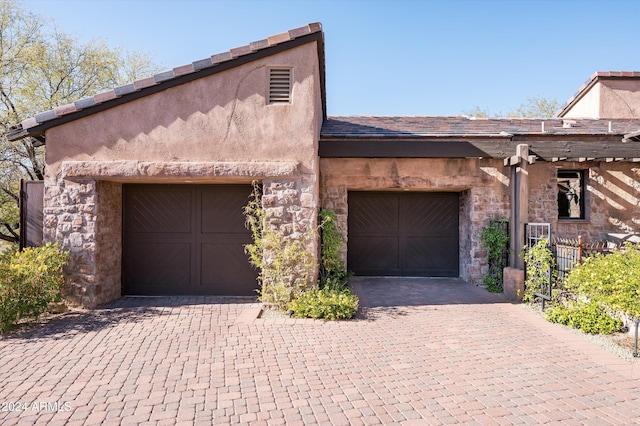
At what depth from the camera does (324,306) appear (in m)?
5.85

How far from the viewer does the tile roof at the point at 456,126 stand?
27.9 feet

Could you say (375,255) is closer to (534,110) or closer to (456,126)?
(456,126)

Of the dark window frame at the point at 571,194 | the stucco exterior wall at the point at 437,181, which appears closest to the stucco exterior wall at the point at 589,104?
the dark window frame at the point at 571,194

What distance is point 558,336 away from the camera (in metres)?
5.10

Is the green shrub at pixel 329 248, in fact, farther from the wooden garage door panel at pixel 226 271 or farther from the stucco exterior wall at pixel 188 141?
the wooden garage door panel at pixel 226 271

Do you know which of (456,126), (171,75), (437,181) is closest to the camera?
(171,75)

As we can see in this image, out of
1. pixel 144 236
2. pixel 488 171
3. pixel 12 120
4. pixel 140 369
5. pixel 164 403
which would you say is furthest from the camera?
pixel 12 120

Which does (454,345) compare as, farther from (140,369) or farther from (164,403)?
(140,369)

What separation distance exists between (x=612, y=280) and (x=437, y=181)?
4.04m

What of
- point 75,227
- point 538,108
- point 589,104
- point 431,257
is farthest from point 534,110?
point 75,227

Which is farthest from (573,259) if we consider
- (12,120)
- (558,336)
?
(12,120)

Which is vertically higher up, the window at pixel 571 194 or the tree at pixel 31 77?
the tree at pixel 31 77

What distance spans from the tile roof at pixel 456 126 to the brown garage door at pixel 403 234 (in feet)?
5.26

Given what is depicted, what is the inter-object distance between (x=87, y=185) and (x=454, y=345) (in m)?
6.46
